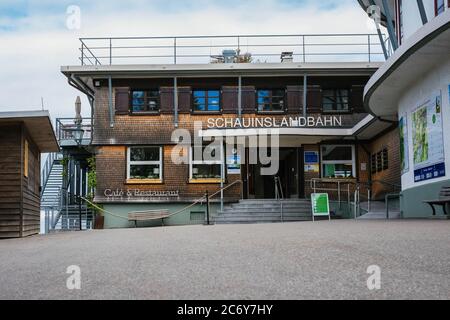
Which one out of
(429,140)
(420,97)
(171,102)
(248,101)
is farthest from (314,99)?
(429,140)

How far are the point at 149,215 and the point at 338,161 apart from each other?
785 centimetres

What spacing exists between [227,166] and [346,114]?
532cm

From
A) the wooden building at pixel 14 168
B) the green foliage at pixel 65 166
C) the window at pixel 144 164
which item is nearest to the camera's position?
the wooden building at pixel 14 168

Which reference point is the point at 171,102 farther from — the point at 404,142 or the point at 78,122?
the point at 404,142

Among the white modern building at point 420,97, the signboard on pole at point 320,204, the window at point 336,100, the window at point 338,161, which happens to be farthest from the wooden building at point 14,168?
the window at point 336,100

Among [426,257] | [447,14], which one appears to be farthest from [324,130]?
[426,257]

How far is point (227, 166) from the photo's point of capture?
1022 inches

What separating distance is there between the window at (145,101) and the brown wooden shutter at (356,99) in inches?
312

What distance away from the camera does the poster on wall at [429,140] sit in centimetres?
1471

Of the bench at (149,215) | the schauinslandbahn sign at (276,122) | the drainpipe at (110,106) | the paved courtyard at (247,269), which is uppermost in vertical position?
the drainpipe at (110,106)

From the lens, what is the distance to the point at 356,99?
1029 inches

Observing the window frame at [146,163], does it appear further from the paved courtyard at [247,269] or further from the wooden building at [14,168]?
the paved courtyard at [247,269]

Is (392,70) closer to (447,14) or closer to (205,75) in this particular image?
(447,14)

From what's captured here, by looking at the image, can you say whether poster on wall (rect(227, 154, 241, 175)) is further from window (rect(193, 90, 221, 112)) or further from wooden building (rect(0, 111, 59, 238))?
wooden building (rect(0, 111, 59, 238))
